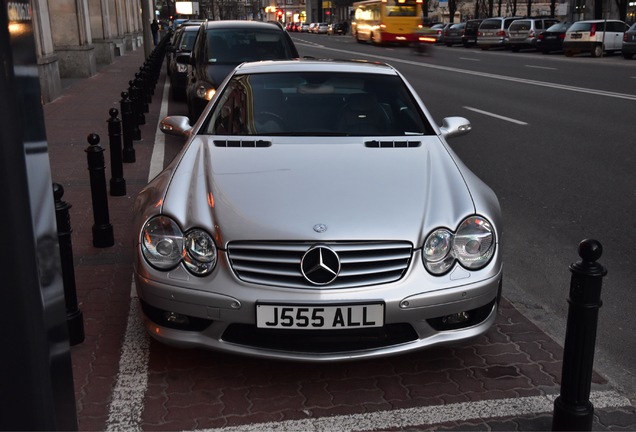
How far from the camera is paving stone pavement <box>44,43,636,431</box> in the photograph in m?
3.35

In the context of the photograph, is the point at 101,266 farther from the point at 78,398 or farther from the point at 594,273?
the point at 594,273

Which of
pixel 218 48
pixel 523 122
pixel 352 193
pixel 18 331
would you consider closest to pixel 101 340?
pixel 352 193

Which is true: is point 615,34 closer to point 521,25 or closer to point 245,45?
point 521,25

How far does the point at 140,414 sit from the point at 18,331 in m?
1.88

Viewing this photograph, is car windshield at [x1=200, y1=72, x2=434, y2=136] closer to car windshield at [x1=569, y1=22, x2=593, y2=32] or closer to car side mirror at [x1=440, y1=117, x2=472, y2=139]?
car side mirror at [x1=440, y1=117, x2=472, y2=139]

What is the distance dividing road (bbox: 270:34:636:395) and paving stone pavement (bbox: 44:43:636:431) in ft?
1.24

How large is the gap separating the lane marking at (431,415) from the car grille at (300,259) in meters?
0.61

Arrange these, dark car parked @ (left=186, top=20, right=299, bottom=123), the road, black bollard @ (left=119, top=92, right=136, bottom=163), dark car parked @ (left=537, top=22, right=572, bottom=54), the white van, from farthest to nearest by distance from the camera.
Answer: dark car parked @ (left=537, top=22, right=572, bottom=54) < the white van < dark car parked @ (left=186, top=20, right=299, bottom=123) < black bollard @ (left=119, top=92, right=136, bottom=163) < the road

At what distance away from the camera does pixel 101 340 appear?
13.8ft

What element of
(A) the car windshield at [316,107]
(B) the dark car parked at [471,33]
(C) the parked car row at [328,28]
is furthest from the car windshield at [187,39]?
(C) the parked car row at [328,28]

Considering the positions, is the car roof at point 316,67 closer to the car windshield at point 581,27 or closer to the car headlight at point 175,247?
the car headlight at point 175,247

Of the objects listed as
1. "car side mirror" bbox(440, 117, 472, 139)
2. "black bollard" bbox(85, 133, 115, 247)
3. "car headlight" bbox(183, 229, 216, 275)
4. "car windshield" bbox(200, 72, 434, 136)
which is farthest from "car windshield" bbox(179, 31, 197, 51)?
"car headlight" bbox(183, 229, 216, 275)

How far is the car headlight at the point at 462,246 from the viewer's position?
3555mm

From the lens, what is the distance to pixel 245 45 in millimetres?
12047
